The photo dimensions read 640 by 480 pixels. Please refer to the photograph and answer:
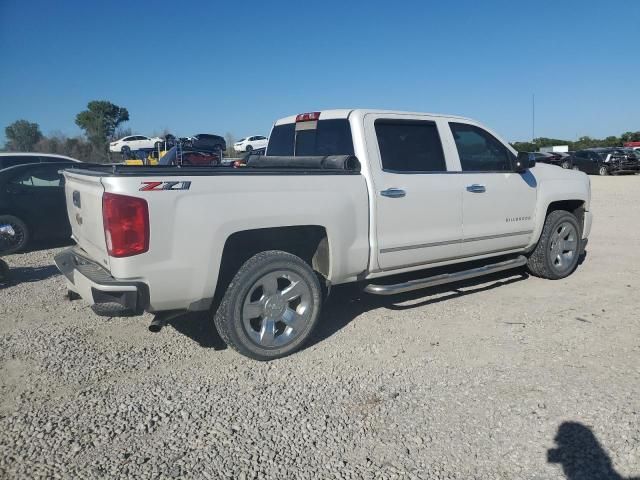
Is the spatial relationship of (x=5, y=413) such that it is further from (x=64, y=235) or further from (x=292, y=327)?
(x=64, y=235)

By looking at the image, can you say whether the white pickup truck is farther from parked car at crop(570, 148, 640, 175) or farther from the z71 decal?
parked car at crop(570, 148, 640, 175)

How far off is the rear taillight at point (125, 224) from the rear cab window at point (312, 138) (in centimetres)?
207

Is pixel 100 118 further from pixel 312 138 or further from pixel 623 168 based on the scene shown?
pixel 312 138

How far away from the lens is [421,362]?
3896 millimetres

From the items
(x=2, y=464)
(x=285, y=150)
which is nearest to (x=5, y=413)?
(x=2, y=464)

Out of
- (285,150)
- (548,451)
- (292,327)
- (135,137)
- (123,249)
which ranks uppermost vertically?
(135,137)

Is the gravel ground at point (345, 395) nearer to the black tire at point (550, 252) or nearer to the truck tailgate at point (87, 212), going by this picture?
the black tire at point (550, 252)

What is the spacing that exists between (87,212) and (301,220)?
1599 mm

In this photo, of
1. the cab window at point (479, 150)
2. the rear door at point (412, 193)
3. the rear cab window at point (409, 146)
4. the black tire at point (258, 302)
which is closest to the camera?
the black tire at point (258, 302)

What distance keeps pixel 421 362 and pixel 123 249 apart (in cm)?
232

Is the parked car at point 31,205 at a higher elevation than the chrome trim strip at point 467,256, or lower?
higher

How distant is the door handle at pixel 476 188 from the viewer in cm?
505

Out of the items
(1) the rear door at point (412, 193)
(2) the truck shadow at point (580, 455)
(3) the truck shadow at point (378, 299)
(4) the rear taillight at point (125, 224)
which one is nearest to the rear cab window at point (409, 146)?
(1) the rear door at point (412, 193)

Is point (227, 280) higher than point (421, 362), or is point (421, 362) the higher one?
point (227, 280)
